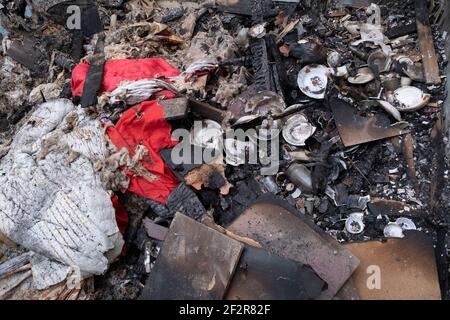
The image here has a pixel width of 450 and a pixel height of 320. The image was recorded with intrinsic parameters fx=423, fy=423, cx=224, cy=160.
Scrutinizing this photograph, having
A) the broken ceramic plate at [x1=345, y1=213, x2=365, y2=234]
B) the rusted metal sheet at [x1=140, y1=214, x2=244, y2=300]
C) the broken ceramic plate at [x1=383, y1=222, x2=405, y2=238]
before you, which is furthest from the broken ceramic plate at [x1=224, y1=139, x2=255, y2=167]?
the broken ceramic plate at [x1=383, y1=222, x2=405, y2=238]

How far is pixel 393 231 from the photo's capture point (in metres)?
3.71

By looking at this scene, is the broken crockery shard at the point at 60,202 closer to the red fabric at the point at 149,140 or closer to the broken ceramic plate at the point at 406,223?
the red fabric at the point at 149,140

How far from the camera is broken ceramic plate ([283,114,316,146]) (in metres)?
4.18

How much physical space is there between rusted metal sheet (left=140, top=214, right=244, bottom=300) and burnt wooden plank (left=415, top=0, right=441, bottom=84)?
9.02 feet

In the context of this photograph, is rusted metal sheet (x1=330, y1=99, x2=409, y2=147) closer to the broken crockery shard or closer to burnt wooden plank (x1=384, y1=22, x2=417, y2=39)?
burnt wooden plank (x1=384, y1=22, x2=417, y2=39)

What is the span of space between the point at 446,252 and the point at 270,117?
2012 mm

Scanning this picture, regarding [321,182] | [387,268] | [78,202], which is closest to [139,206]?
[78,202]

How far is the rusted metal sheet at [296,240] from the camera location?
343 centimetres

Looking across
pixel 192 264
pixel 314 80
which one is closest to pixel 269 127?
pixel 314 80

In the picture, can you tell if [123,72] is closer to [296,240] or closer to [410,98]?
[296,240]

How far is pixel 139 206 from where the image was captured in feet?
13.4

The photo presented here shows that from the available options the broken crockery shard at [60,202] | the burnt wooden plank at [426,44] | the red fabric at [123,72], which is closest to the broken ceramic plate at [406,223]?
the burnt wooden plank at [426,44]

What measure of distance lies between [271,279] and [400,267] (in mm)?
1091

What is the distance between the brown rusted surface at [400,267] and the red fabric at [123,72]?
272 centimetres
